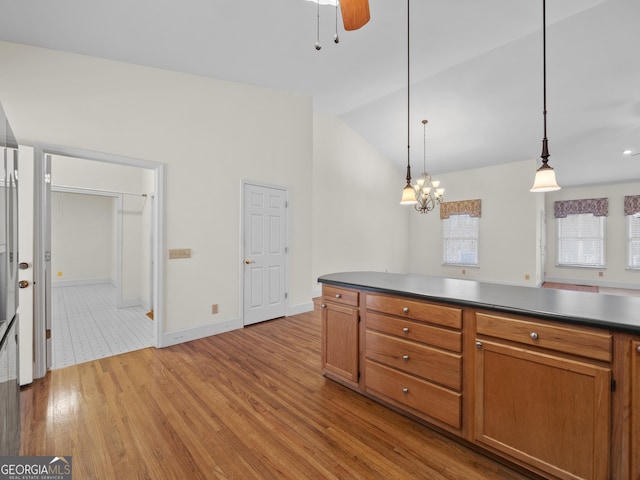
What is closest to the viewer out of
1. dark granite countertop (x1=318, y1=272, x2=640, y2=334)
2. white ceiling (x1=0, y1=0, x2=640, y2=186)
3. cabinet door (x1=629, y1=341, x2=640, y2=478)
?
cabinet door (x1=629, y1=341, x2=640, y2=478)

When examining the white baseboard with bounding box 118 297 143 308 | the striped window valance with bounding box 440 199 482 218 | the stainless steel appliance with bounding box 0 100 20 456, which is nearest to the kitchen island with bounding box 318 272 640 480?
the stainless steel appliance with bounding box 0 100 20 456

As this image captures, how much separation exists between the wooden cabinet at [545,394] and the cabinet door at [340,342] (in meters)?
0.89

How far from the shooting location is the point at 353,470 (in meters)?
1.59

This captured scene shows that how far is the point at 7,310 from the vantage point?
1.43 meters

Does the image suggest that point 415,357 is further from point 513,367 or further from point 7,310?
point 7,310

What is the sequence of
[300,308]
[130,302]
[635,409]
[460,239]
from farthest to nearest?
[460,239] < [130,302] < [300,308] < [635,409]

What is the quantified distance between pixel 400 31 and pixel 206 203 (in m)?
2.99

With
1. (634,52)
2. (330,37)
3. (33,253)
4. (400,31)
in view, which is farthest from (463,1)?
(33,253)

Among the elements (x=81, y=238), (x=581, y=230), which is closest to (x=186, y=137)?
(x=81, y=238)

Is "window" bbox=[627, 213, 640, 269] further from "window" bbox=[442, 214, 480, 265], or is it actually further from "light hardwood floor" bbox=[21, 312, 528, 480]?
"light hardwood floor" bbox=[21, 312, 528, 480]

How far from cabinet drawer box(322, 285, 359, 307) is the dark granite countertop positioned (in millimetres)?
58

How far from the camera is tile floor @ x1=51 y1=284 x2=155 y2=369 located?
318cm

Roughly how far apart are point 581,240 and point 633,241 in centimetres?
102

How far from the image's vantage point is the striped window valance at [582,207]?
7.93 m
